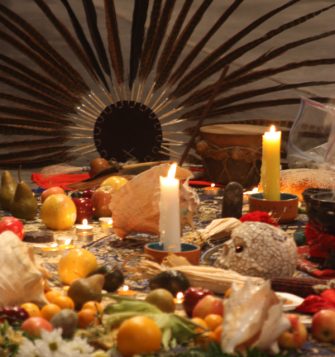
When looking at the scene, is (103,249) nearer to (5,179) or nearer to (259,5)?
(5,179)

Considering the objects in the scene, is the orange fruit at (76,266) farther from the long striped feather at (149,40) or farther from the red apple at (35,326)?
the long striped feather at (149,40)

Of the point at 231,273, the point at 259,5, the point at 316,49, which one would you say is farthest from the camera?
the point at 259,5

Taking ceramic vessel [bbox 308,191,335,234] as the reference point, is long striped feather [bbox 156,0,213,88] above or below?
above

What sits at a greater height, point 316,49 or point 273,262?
point 316,49

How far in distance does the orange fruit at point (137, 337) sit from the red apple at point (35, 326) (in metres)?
0.13

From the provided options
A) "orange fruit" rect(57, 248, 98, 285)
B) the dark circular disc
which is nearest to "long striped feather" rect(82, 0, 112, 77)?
the dark circular disc

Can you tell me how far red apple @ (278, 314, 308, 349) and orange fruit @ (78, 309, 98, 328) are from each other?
1.13 ft

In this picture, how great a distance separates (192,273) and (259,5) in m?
5.48

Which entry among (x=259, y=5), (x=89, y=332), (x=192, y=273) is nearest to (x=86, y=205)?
(x=192, y=273)

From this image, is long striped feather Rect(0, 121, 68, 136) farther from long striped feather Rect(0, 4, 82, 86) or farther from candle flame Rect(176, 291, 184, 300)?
candle flame Rect(176, 291, 184, 300)

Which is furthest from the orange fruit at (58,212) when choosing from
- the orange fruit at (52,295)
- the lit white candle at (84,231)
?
the orange fruit at (52,295)

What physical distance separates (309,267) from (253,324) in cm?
59

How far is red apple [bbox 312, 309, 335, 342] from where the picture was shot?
5.35 feet

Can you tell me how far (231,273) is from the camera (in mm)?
1877
